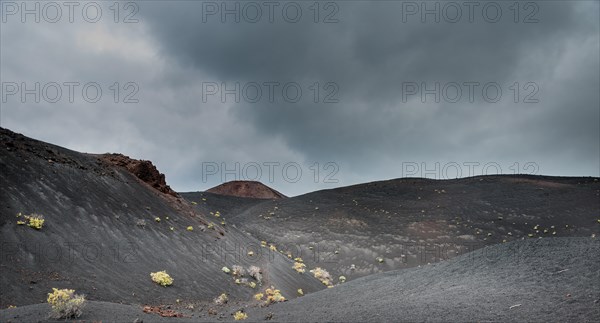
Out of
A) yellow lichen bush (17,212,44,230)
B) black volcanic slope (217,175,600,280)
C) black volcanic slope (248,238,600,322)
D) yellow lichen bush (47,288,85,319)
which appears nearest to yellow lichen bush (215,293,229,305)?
black volcanic slope (248,238,600,322)

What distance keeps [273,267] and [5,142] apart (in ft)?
51.8

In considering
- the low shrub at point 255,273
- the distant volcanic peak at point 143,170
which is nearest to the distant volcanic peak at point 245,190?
the distant volcanic peak at point 143,170

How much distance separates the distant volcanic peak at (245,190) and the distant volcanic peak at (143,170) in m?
51.2

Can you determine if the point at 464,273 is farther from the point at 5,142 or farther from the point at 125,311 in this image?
the point at 5,142

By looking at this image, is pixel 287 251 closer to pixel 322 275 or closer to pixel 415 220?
pixel 322 275

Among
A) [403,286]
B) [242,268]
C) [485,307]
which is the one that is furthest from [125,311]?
[242,268]

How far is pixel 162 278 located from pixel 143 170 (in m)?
15.1

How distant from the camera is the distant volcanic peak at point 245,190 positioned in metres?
81.3

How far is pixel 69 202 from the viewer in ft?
57.4

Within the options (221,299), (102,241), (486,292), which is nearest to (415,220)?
(221,299)

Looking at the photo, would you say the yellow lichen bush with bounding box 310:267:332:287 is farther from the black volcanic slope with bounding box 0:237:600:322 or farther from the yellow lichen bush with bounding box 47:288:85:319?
the yellow lichen bush with bounding box 47:288:85:319

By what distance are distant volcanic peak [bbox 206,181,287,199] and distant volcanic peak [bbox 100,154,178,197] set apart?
168 ft

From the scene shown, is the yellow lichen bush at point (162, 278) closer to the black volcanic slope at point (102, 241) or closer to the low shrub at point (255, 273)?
the black volcanic slope at point (102, 241)

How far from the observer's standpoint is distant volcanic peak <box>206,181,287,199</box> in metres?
81.3
